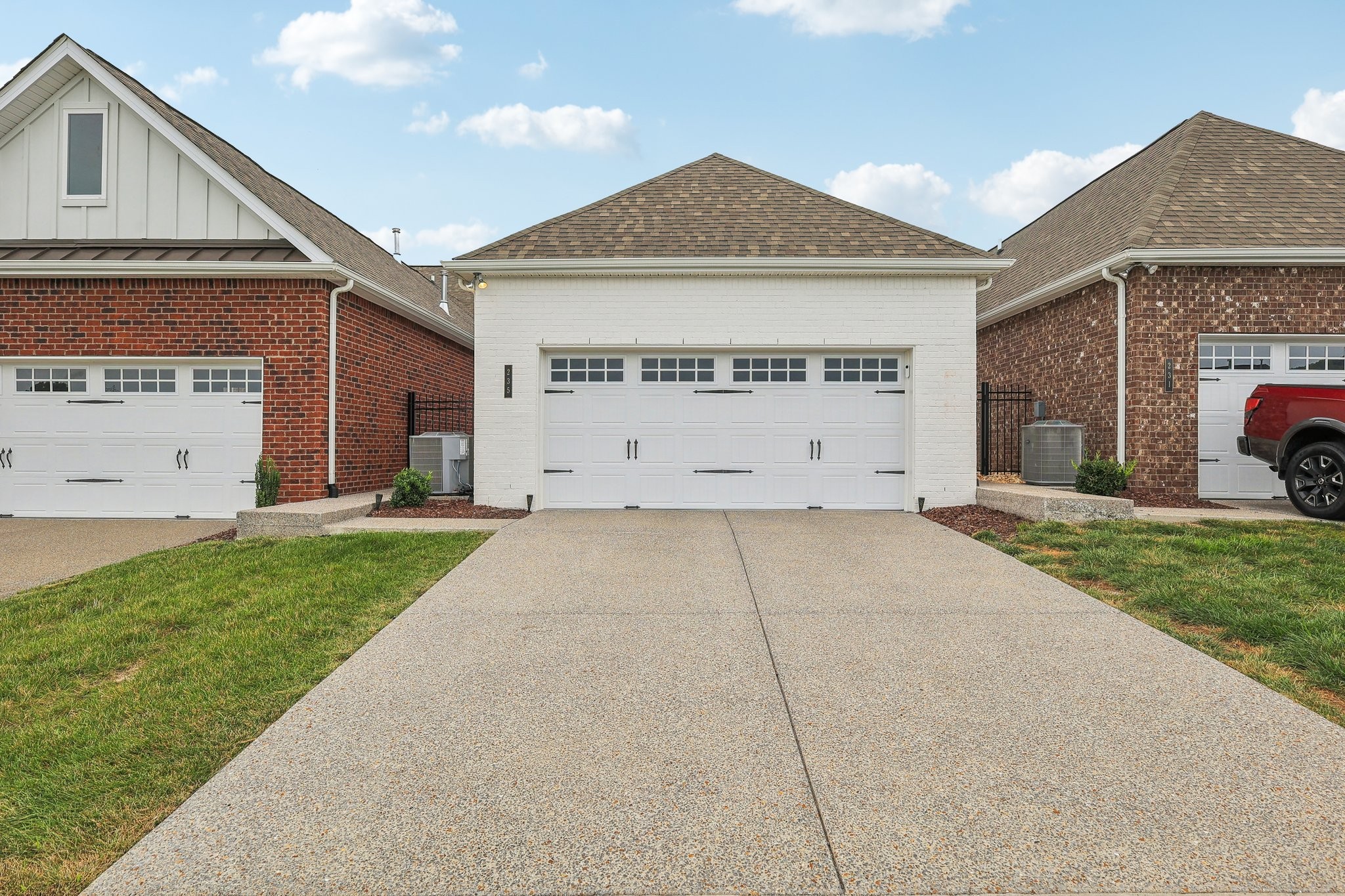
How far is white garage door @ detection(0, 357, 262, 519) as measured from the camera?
10750 mm

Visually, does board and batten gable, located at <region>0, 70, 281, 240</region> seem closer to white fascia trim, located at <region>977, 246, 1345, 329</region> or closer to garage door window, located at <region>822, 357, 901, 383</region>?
garage door window, located at <region>822, 357, 901, 383</region>

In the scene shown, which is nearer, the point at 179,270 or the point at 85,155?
the point at 179,270

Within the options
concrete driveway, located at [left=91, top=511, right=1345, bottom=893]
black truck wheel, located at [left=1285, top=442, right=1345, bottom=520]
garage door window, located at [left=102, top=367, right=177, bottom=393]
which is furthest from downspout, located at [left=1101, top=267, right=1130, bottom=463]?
garage door window, located at [left=102, top=367, right=177, bottom=393]

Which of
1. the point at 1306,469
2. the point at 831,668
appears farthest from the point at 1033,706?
the point at 1306,469

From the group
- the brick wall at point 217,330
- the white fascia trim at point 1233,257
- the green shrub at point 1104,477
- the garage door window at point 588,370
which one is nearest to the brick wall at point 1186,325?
the white fascia trim at point 1233,257

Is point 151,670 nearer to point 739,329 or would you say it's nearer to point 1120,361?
point 739,329

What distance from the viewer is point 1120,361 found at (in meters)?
11.0

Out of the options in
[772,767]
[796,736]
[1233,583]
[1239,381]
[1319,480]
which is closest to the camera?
[772,767]

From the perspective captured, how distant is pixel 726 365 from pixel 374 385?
19.4 feet

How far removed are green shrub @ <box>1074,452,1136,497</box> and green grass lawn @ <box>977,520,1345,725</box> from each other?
1783 mm

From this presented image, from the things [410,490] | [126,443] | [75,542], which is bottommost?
[75,542]

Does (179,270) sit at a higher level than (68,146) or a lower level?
lower

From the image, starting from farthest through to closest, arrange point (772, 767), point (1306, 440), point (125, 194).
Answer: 1. point (125, 194)
2. point (1306, 440)
3. point (772, 767)

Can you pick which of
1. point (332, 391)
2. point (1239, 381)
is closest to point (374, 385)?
point (332, 391)
